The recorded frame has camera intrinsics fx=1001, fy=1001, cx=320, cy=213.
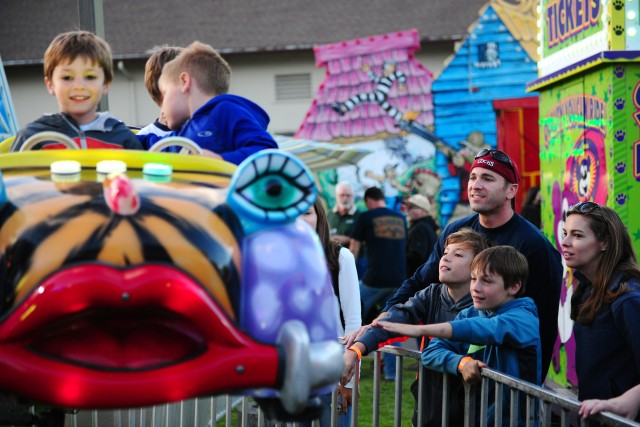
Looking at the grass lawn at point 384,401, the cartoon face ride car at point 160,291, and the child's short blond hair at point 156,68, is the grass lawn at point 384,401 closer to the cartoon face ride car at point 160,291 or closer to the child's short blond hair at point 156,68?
the child's short blond hair at point 156,68

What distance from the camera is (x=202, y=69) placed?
11.6 feet

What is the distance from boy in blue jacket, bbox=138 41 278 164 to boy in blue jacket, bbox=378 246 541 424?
1018 millimetres

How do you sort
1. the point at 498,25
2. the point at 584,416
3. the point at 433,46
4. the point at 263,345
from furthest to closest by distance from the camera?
the point at 433,46
the point at 498,25
the point at 584,416
the point at 263,345

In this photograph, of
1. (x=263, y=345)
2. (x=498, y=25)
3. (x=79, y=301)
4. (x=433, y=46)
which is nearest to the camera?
(x=79, y=301)

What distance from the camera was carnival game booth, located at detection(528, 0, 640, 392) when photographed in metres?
6.28

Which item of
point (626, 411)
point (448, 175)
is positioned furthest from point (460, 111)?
point (626, 411)

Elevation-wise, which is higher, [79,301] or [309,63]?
[309,63]

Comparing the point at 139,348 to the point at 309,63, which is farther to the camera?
the point at 309,63

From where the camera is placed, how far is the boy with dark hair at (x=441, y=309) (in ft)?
13.6

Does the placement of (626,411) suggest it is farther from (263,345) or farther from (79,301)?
(79,301)

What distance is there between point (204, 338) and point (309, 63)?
2295 centimetres

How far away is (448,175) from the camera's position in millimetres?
18656

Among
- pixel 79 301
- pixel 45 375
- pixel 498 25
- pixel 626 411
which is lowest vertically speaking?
pixel 626 411

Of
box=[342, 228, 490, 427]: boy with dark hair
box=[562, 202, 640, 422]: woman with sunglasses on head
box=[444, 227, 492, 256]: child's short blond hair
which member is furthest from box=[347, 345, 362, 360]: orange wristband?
box=[562, 202, 640, 422]: woman with sunglasses on head
